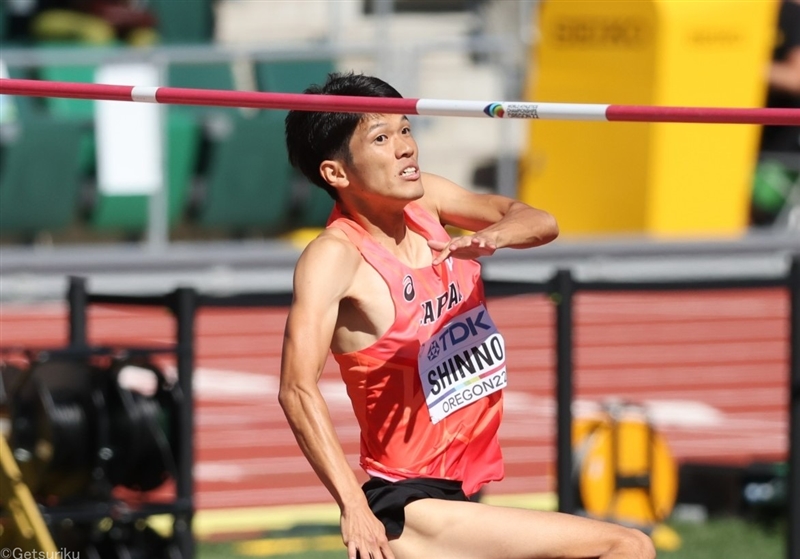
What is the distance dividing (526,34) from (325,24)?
6.28ft

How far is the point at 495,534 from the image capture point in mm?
3865

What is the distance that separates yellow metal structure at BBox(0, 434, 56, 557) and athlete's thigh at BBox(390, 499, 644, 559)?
1.78 meters

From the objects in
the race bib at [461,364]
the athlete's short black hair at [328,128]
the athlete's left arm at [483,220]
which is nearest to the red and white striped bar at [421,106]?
the athlete's short black hair at [328,128]

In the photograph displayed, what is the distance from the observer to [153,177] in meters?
8.94

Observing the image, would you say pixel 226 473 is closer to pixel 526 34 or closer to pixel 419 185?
pixel 526 34

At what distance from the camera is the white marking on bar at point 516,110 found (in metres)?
3.78

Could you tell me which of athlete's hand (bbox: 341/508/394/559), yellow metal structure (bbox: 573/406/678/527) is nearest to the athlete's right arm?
athlete's hand (bbox: 341/508/394/559)

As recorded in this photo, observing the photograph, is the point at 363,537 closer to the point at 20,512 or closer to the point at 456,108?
the point at 456,108

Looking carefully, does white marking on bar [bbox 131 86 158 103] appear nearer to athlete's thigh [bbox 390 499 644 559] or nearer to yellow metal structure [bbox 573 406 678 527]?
athlete's thigh [bbox 390 499 644 559]

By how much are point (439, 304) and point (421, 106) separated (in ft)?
1.89

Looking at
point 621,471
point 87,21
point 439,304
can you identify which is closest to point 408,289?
point 439,304

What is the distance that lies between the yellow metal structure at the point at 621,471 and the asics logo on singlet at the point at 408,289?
299 centimetres

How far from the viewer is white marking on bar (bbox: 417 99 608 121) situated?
3775mm

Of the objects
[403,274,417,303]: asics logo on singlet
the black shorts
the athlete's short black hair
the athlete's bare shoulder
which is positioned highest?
the athlete's short black hair
